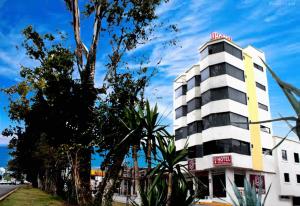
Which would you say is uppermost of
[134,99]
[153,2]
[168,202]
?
[153,2]

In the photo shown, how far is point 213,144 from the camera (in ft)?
129

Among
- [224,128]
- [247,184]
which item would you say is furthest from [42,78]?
[224,128]

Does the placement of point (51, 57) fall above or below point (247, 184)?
above

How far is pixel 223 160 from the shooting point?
1479 inches

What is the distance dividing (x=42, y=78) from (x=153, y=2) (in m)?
7.94

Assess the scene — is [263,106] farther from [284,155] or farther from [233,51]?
[233,51]

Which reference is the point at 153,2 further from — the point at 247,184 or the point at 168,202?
the point at 247,184

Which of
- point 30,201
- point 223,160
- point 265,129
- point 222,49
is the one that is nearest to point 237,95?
point 222,49

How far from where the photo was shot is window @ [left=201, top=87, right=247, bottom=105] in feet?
132

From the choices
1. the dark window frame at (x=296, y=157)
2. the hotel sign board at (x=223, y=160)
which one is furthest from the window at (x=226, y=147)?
the dark window frame at (x=296, y=157)

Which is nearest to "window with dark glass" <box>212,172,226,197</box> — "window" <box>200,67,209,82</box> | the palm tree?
"window" <box>200,67,209,82</box>

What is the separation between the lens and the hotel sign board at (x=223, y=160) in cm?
3719

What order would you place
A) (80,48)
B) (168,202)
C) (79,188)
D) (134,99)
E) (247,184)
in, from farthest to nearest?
(80,48) → (134,99) → (79,188) → (168,202) → (247,184)

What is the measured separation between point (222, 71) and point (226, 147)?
9260 millimetres
